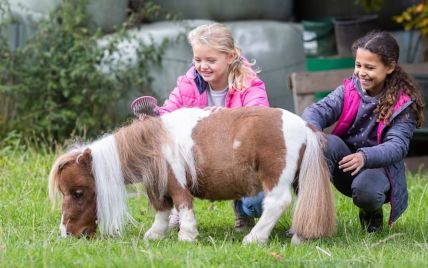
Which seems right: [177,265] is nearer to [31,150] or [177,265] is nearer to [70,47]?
[31,150]

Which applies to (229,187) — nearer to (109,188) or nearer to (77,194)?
(109,188)

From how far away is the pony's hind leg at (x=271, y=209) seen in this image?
4414 millimetres

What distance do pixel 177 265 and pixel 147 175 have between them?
2.57ft

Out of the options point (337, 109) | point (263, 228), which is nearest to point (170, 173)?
point (263, 228)

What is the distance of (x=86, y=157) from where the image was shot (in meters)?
4.50

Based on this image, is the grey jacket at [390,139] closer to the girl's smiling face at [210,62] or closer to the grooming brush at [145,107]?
the girl's smiling face at [210,62]

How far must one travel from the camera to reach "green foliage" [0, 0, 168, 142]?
826cm

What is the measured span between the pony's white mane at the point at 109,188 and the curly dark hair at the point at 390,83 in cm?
148

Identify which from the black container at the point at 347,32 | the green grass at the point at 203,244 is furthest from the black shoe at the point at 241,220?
the black container at the point at 347,32

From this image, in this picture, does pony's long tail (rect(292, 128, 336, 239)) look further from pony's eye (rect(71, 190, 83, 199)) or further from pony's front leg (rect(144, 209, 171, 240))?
pony's eye (rect(71, 190, 83, 199))

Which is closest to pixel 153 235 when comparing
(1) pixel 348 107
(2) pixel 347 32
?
(1) pixel 348 107

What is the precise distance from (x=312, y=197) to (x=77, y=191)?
1189mm

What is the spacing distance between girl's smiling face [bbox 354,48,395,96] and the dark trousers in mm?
361

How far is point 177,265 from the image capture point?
3.82 meters
